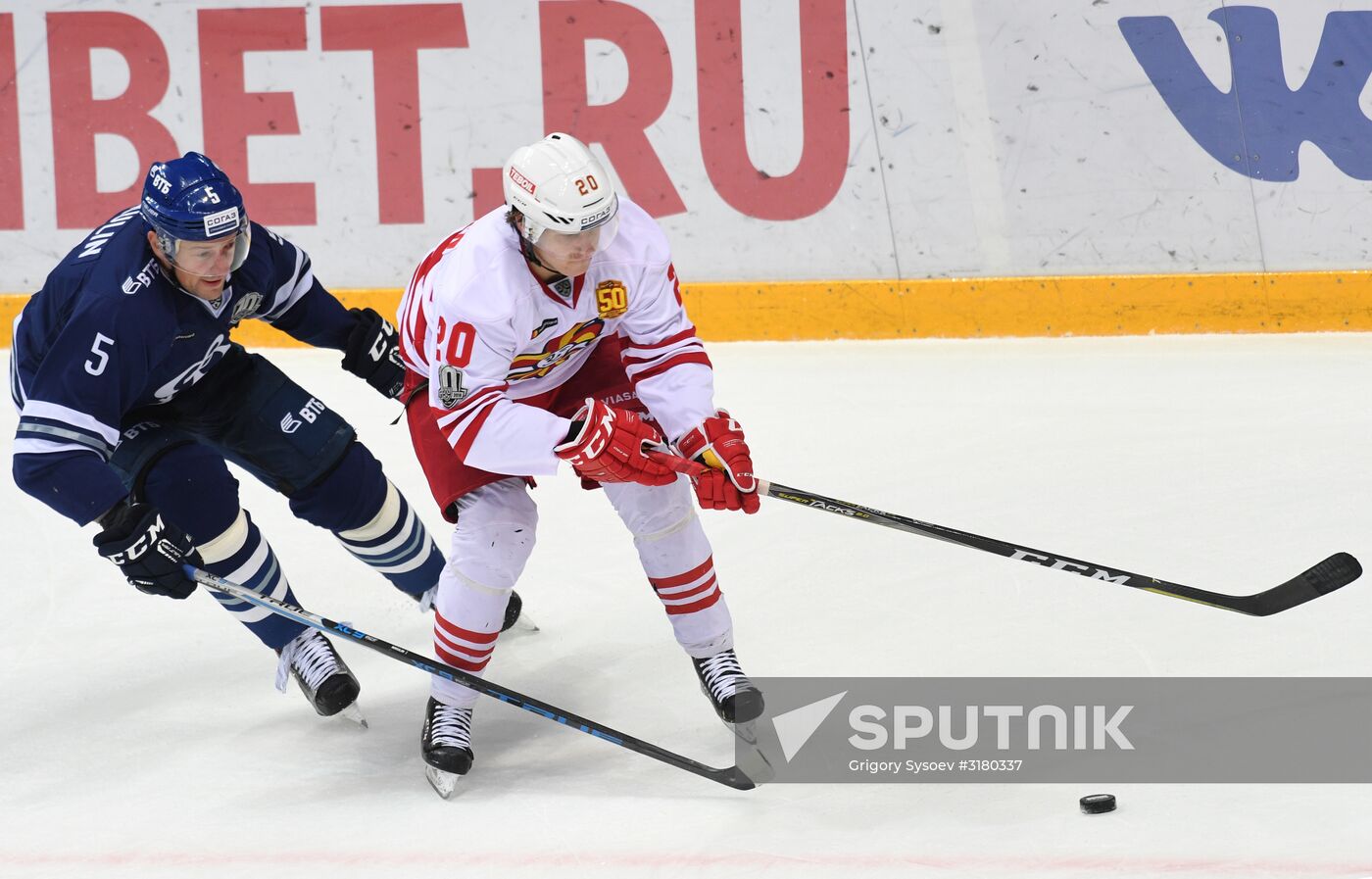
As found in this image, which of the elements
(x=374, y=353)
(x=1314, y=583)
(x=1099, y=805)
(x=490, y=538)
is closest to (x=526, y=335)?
(x=490, y=538)

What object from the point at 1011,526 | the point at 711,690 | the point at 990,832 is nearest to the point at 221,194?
the point at 711,690

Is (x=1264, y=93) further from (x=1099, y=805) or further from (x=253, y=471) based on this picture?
(x=253, y=471)

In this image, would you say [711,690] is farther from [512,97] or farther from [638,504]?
[512,97]

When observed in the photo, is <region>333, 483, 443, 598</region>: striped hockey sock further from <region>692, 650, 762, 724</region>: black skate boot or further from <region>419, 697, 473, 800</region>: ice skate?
<region>692, 650, 762, 724</region>: black skate boot

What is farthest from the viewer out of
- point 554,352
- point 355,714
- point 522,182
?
point 355,714

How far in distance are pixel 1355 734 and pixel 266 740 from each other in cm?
189

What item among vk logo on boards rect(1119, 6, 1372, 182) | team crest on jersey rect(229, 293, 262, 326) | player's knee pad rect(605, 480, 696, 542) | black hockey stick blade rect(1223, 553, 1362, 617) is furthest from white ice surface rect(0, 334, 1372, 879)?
team crest on jersey rect(229, 293, 262, 326)

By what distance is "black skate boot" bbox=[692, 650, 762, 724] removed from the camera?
2566 millimetres

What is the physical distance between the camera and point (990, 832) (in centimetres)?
221

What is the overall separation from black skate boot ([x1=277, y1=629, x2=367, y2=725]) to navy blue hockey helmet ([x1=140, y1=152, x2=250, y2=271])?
2.52 feet

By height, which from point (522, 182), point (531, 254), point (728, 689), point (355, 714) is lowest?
point (355, 714)

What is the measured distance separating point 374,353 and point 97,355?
24.8 inches

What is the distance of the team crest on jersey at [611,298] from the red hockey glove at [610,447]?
184mm

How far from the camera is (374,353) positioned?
9.87 ft
